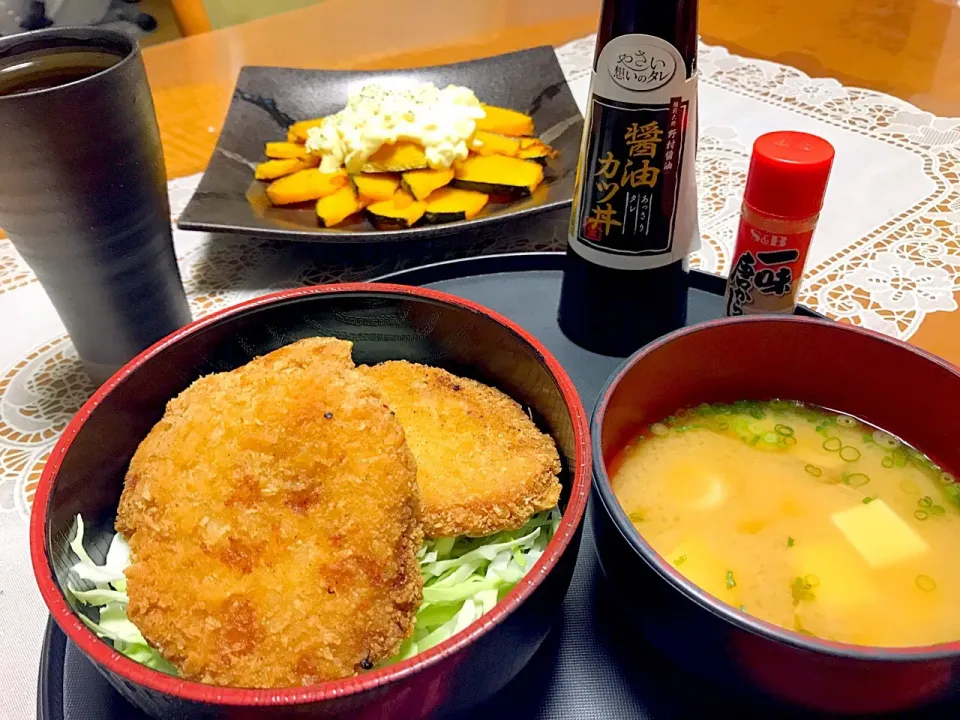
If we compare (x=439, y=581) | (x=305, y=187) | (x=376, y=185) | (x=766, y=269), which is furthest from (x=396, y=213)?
(x=439, y=581)

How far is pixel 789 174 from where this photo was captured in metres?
0.77

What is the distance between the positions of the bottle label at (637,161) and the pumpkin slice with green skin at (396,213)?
347mm

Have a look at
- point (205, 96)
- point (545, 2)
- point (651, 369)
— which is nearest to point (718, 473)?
point (651, 369)

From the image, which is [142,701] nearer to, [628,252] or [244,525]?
[244,525]

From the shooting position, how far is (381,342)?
76 centimetres

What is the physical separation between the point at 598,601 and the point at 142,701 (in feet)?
1.16

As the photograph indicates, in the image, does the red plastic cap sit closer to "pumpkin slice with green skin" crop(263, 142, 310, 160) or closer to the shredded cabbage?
the shredded cabbage

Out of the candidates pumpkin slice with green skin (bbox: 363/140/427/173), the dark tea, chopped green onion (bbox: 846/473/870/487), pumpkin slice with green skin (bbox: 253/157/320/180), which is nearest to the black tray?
chopped green onion (bbox: 846/473/870/487)

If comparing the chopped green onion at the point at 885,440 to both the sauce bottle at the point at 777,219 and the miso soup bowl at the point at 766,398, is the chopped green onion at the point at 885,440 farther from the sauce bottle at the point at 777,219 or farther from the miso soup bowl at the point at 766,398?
the sauce bottle at the point at 777,219

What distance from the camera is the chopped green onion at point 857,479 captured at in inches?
27.1

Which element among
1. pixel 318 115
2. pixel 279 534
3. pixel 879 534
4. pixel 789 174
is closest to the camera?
pixel 279 534

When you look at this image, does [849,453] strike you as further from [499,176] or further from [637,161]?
[499,176]

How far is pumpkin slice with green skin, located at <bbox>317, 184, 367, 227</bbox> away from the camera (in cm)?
119

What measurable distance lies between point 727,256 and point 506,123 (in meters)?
0.51
